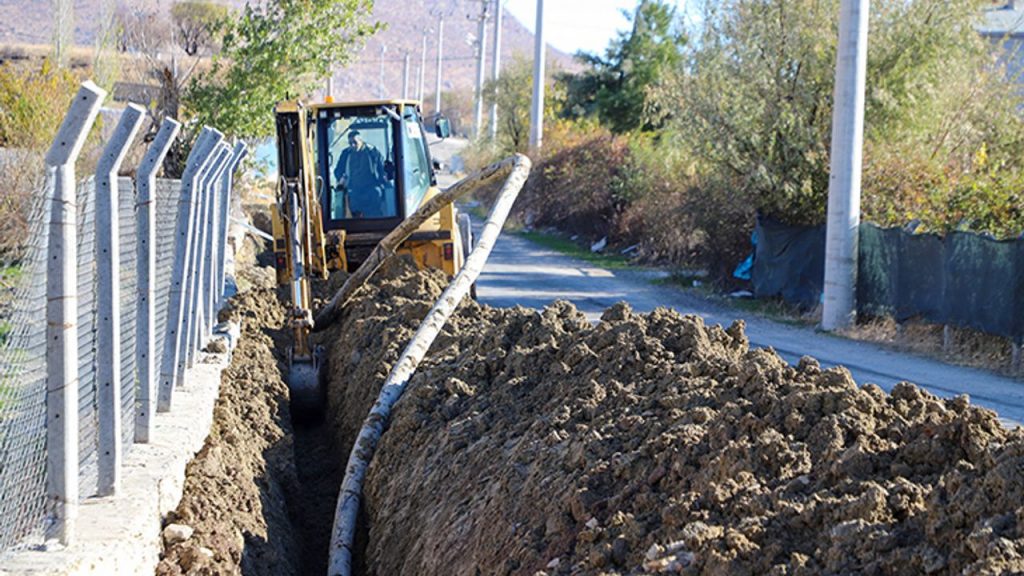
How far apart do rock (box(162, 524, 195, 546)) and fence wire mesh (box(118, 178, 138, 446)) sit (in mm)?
642

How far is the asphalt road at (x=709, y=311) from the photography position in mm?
12695

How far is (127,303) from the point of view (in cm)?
670

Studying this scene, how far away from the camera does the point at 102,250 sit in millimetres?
5539

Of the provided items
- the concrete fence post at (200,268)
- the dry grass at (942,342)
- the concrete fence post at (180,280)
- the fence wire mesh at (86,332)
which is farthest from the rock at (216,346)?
the dry grass at (942,342)

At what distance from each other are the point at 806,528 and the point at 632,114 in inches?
1449


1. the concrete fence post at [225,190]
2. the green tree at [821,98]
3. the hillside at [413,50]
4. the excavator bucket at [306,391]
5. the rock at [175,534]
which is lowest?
the excavator bucket at [306,391]

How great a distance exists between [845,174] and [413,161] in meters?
6.08

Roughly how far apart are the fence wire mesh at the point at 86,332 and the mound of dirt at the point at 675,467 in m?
1.65

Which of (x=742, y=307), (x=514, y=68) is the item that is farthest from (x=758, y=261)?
(x=514, y=68)

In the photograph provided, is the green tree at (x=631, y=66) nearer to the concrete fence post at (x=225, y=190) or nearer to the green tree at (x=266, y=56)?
the green tree at (x=266, y=56)

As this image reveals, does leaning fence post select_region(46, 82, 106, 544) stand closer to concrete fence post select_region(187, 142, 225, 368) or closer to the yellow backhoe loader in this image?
concrete fence post select_region(187, 142, 225, 368)

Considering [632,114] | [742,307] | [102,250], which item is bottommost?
[742,307]

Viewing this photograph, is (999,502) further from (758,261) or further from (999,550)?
(758,261)

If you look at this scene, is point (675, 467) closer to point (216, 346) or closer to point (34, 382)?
point (34, 382)
